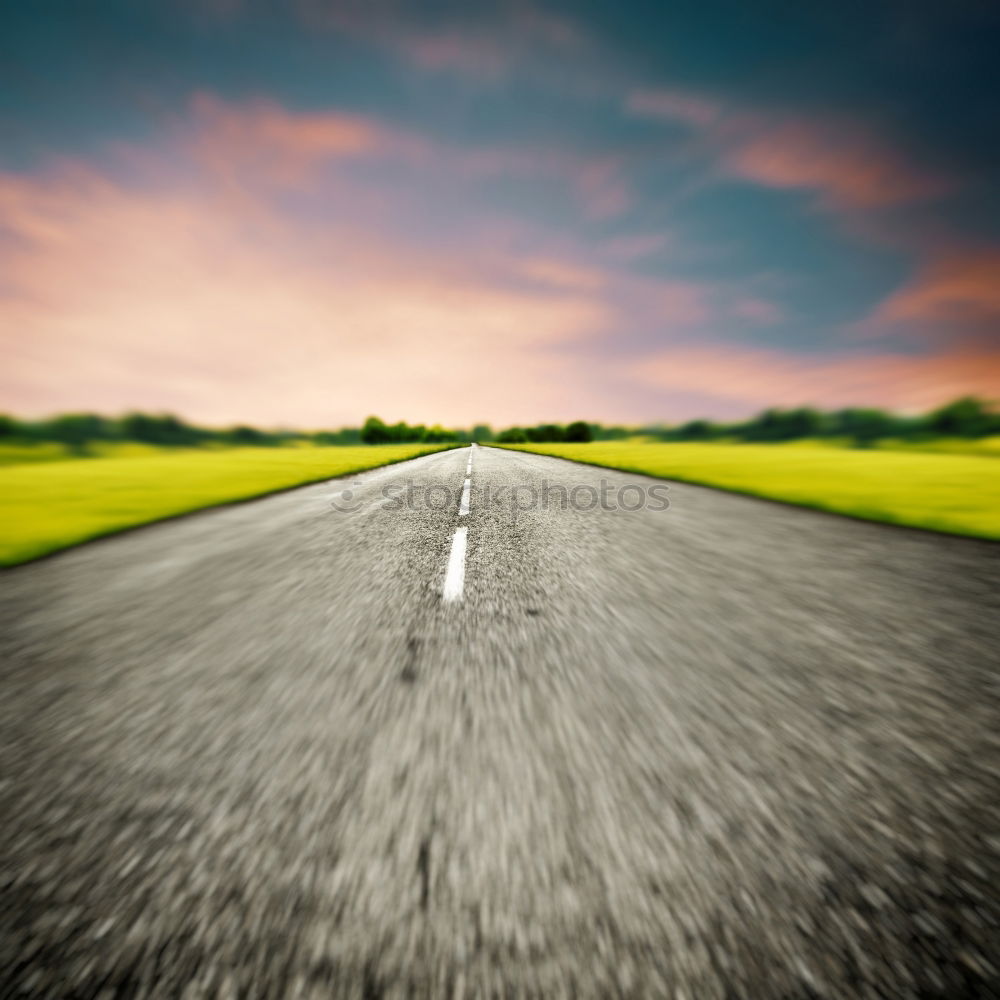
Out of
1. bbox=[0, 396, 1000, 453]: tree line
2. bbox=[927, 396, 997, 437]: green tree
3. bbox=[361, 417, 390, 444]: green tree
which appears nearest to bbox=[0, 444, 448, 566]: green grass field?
bbox=[0, 396, 1000, 453]: tree line

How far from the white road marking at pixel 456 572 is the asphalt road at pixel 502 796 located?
9 cm

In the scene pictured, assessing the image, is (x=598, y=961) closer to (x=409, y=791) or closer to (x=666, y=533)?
(x=409, y=791)

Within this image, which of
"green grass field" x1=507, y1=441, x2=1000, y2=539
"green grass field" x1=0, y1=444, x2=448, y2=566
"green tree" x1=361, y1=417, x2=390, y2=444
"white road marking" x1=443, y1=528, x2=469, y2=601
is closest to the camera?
"white road marking" x1=443, y1=528, x2=469, y2=601

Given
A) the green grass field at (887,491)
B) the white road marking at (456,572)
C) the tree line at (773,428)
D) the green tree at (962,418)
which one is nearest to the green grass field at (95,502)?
the white road marking at (456,572)

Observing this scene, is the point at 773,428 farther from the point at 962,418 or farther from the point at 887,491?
the point at 887,491

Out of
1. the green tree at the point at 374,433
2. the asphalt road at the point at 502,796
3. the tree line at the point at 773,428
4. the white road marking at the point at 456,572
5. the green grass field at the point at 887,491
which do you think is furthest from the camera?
the green tree at the point at 374,433

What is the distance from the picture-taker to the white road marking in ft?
11.9

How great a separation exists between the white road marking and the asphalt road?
3.7 inches

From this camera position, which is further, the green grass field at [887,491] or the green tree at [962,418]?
the green tree at [962,418]

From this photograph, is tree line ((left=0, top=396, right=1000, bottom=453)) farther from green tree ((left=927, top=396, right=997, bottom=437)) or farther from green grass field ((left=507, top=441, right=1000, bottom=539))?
green grass field ((left=507, top=441, right=1000, bottom=539))

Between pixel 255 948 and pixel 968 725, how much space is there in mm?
3060

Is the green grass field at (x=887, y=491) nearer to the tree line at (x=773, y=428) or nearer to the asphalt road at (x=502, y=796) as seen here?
the asphalt road at (x=502, y=796)

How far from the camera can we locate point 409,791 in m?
1.64

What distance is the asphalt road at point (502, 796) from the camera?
112 centimetres
